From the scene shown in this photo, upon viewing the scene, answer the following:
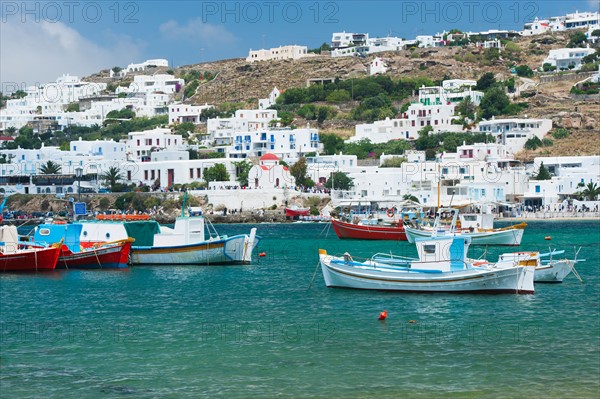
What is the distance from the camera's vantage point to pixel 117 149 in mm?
103125

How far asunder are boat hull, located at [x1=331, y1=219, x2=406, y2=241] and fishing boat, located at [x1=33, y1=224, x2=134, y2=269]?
71.0 feet

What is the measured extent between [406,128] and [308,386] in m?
85.9

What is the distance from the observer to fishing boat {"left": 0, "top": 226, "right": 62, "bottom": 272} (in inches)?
1690

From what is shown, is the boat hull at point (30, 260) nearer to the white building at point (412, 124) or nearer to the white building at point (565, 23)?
the white building at point (412, 124)

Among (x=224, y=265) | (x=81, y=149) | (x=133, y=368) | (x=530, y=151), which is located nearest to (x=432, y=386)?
(x=133, y=368)

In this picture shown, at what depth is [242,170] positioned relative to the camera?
3748 inches

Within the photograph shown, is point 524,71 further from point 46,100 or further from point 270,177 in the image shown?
point 46,100

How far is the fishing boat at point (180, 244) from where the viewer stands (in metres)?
45.7

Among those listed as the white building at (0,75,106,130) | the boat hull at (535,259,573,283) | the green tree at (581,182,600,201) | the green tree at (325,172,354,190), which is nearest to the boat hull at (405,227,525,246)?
the boat hull at (535,259,573,283)

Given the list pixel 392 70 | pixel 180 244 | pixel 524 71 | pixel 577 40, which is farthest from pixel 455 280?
pixel 577 40

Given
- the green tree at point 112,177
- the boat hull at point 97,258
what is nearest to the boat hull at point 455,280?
the boat hull at point 97,258

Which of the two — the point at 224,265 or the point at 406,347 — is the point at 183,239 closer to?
the point at 224,265

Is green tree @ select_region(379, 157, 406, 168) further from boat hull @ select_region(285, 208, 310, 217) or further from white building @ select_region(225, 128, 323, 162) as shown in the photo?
boat hull @ select_region(285, 208, 310, 217)

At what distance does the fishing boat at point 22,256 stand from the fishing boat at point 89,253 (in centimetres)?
109
